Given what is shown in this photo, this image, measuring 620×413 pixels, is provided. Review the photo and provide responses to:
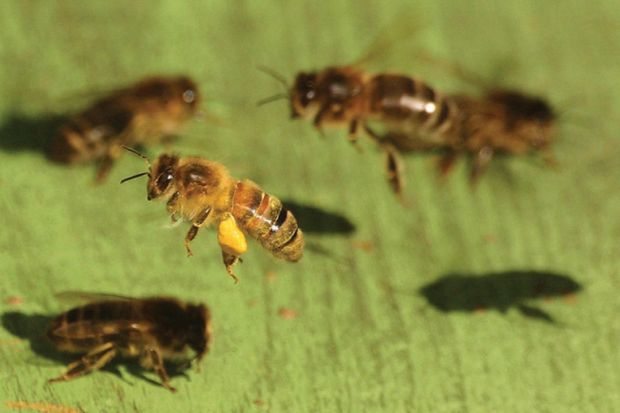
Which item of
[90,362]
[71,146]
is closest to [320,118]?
[71,146]

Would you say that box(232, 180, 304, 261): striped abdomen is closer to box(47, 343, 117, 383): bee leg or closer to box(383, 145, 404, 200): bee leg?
box(47, 343, 117, 383): bee leg

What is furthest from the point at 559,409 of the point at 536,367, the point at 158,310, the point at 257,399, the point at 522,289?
the point at 158,310

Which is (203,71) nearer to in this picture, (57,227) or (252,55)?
(252,55)

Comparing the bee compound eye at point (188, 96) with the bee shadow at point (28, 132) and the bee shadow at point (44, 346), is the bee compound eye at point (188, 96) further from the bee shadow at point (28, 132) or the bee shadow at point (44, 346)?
the bee shadow at point (44, 346)

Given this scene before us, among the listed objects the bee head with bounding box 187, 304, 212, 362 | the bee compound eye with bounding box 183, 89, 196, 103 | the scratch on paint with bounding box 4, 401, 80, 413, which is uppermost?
→ the bee compound eye with bounding box 183, 89, 196, 103

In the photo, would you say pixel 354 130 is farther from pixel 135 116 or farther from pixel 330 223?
pixel 135 116

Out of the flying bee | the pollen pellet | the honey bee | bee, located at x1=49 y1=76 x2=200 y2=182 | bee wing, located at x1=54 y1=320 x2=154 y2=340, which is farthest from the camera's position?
the flying bee

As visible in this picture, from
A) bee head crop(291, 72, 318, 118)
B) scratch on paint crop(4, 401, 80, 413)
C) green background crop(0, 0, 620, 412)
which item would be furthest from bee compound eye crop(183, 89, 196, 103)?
scratch on paint crop(4, 401, 80, 413)
